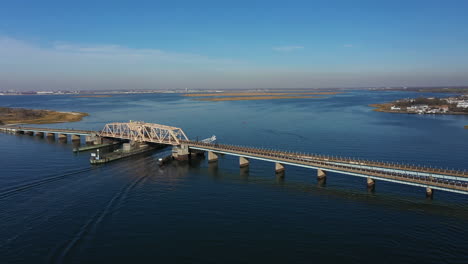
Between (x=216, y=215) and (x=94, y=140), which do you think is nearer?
(x=216, y=215)

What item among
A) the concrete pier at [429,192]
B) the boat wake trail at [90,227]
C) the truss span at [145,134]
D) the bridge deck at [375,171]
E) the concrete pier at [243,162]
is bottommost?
the boat wake trail at [90,227]

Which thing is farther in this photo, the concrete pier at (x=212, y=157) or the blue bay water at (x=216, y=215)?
the concrete pier at (x=212, y=157)

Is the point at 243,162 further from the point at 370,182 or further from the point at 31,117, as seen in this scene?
the point at 31,117

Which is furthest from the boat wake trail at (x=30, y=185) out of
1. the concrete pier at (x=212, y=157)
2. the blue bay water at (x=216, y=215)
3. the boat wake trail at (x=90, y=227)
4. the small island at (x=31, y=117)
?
the small island at (x=31, y=117)

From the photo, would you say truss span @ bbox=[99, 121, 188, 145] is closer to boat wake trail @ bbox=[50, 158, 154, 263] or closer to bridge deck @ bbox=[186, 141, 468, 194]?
bridge deck @ bbox=[186, 141, 468, 194]

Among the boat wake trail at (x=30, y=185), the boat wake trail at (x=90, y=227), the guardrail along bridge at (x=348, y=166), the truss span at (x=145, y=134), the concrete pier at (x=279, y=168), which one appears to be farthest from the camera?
the truss span at (x=145, y=134)

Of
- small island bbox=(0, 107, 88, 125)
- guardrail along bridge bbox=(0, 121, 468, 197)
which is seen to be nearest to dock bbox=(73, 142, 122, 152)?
guardrail along bridge bbox=(0, 121, 468, 197)

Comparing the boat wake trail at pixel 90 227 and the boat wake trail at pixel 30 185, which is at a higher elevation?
the boat wake trail at pixel 30 185

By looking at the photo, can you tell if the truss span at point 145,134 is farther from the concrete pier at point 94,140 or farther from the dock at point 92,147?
the dock at point 92,147

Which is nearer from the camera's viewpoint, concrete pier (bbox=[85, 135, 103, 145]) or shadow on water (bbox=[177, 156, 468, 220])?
shadow on water (bbox=[177, 156, 468, 220])

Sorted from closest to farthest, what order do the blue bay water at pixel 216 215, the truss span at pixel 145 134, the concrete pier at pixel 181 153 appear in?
the blue bay water at pixel 216 215
the concrete pier at pixel 181 153
the truss span at pixel 145 134

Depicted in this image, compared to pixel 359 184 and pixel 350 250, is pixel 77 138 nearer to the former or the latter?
pixel 359 184

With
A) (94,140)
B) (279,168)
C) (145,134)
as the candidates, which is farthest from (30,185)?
(279,168)
